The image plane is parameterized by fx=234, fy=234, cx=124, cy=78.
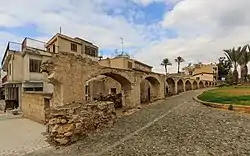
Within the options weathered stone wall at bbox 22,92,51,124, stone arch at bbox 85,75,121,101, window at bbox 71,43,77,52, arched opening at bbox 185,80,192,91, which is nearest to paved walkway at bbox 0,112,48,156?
weathered stone wall at bbox 22,92,51,124

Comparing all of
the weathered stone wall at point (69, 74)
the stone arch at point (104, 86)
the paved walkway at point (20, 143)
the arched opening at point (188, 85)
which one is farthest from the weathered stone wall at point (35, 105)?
the arched opening at point (188, 85)

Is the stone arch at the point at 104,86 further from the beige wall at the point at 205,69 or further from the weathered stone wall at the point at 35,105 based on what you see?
the beige wall at the point at 205,69

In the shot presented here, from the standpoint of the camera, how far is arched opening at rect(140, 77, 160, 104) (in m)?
29.6

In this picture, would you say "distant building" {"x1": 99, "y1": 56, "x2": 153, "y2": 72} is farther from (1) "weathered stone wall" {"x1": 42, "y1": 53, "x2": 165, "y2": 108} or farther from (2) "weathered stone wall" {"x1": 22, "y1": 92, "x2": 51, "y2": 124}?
(1) "weathered stone wall" {"x1": 42, "y1": 53, "x2": 165, "y2": 108}

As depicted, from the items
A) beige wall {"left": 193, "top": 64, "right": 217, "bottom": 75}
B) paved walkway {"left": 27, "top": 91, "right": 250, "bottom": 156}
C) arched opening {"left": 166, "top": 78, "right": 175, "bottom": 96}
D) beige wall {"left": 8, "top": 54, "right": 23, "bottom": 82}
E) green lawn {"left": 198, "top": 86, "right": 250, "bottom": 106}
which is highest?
beige wall {"left": 193, "top": 64, "right": 217, "bottom": 75}

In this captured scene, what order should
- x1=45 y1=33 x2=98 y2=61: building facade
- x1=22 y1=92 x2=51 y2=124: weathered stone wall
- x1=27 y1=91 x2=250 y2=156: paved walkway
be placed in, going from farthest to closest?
1. x1=45 y1=33 x2=98 y2=61: building facade
2. x1=22 y1=92 x2=51 y2=124: weathered stone wall
3. x1=27 y1=91 x2=250 y2=156: paved walkway

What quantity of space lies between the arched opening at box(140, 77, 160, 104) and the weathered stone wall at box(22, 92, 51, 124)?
13.3 metres

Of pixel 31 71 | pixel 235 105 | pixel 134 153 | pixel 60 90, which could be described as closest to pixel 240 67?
pixel 235 105

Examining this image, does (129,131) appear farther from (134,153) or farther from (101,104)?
(134,153)

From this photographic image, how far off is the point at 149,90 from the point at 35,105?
1725 cm

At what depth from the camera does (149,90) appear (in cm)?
3259

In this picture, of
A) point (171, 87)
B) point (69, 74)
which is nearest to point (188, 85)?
point (171, 87)

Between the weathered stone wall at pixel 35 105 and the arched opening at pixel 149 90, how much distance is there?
13.3m

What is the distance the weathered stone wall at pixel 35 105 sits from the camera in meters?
17.2
